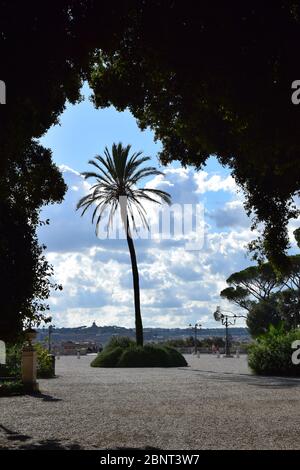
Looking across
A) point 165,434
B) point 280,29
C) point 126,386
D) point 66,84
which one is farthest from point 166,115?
point 126,386

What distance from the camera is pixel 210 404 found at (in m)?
13.6

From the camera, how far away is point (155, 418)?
1105 centimetres

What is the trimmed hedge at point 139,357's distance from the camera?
109 ft

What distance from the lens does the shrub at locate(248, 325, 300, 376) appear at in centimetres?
2389

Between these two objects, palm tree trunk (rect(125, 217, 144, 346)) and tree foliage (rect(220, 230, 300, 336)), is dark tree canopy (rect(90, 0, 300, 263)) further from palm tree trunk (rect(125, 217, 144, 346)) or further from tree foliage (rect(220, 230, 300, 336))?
tree foliage (rect(220, 230, 300, 336))

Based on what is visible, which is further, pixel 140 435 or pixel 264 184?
pixel 264 184

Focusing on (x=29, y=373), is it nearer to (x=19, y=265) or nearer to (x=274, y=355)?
(x=19, y=265)

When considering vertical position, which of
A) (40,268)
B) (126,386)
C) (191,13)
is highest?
(191,13)

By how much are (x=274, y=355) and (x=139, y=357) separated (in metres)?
10.8

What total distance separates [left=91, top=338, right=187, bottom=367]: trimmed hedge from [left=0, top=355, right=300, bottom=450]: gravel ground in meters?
14.8

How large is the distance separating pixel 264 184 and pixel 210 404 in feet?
17.6

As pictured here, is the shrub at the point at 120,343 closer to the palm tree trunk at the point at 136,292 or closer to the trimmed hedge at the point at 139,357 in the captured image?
the trimmed hedge at the point at 139,357
